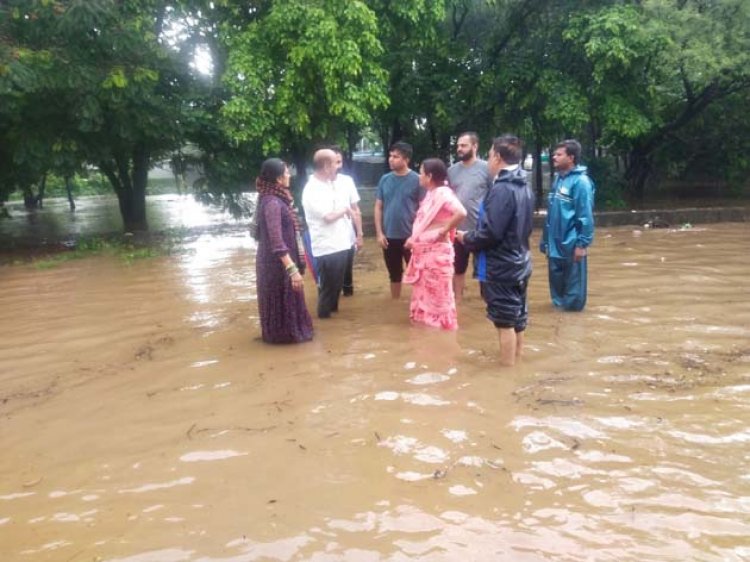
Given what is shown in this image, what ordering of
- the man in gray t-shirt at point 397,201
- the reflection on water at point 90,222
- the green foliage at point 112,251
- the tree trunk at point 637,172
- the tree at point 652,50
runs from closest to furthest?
1. the man in gray t-shirt at point 397,201
2. the green foliage at point 112,251
3. the tree at point 652,50
4. the reflection on water at point 90,222
5. the tree trunk at point 637,172

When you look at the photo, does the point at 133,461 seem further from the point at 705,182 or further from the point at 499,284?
the point at 705,182

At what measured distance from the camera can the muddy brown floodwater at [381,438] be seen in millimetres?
2936

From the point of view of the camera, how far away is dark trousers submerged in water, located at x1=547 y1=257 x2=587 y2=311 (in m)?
6.39

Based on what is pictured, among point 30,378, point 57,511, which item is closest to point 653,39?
point 30,378

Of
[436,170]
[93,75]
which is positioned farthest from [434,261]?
[93,75]

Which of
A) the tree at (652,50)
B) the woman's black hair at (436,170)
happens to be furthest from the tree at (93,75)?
the tree at (652,50)

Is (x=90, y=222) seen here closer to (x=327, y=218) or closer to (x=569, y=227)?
(x=327, y=218)

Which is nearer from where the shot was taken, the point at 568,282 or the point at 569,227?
the point at 569,227

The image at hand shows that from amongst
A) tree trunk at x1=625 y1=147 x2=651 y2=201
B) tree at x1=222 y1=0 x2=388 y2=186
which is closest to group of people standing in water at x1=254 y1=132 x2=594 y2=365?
tree at x1=222 y1=0 x2=388 y2=186

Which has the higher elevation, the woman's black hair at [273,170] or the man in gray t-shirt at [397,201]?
the woman's black hair at [273,170]

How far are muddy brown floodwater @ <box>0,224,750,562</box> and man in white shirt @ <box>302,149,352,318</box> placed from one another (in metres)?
0.61

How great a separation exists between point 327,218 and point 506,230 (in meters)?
1.83

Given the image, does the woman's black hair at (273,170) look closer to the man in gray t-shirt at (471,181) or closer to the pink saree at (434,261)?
the pink saree at (434,261)

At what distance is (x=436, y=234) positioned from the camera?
5.64 metres
